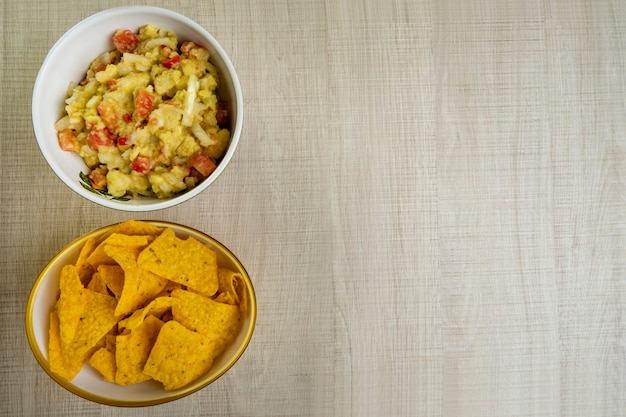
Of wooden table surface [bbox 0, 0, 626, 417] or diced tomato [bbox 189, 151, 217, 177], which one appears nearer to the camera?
diced tomato [bbox 189, 151, 217, 177]

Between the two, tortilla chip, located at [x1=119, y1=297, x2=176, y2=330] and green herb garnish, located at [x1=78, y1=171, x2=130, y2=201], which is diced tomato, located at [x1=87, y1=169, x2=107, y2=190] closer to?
green herb garnish, located at [x1=78, y1=171, x2=130, y2=201]

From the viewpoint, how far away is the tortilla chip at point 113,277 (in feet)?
3.55

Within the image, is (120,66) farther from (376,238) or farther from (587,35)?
(587,35)

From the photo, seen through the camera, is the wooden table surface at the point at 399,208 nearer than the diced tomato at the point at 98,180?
No

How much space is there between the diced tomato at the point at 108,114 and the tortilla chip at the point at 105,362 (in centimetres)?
36

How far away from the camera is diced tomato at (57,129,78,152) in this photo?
1.06 metres

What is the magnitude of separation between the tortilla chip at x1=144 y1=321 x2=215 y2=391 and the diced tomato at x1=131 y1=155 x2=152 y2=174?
9.6 inches

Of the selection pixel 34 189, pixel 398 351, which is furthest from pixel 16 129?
pixel 398 351

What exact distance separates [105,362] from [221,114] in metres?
0.45

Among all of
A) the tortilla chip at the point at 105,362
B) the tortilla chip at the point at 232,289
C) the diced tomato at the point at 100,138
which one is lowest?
the tortilla chip at the point at 105,362

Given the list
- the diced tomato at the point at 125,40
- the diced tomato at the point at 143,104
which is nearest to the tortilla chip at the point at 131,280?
the diced tomato at the point at 143,104

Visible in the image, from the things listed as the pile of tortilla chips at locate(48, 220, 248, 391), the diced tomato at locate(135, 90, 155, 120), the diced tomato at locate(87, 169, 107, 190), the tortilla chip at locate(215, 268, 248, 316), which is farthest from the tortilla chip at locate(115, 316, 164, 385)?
the diced tomato at locate(135, 90, 155, 120)

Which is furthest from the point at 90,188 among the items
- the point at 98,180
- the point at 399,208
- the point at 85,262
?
the point at 399,208

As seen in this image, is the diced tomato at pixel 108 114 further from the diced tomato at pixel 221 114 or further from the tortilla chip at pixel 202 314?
the tortilla chip at pixel 202 314
